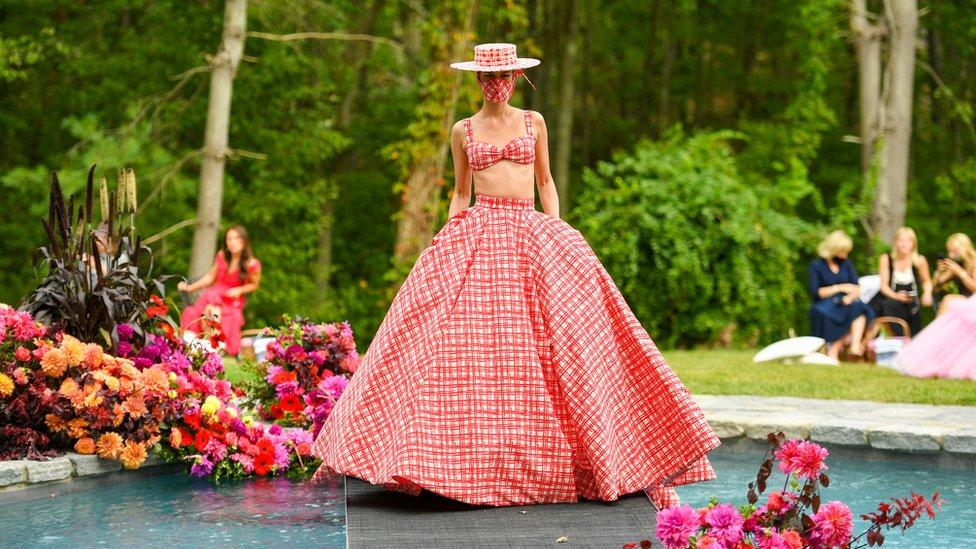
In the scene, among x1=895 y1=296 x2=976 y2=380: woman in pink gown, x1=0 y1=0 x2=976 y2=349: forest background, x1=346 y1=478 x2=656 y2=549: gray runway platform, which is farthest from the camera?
x1=0 y1=0 x2=976 y2=349: forest background

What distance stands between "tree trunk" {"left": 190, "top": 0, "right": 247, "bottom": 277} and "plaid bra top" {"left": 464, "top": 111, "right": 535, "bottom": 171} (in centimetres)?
959

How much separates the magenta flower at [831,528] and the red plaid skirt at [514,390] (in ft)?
4.87

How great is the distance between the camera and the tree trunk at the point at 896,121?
53.5ft

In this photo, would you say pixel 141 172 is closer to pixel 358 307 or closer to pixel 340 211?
pixel 358 307

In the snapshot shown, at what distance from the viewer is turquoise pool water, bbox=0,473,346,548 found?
15.5 ft

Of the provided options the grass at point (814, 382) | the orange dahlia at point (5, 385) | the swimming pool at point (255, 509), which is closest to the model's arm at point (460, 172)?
the swimming pool at point (255, 509)

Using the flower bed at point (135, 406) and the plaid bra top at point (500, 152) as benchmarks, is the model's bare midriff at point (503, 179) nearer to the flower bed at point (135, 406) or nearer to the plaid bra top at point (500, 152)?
the plaid bra top at point (500, 152)

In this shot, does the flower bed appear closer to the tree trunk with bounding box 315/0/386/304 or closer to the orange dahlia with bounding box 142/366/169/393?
the orange dahlia with bounding box 142/366/169/393

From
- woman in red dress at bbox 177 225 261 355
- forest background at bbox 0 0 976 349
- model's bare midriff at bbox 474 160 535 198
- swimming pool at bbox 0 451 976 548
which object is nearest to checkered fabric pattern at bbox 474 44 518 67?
model's bare midriff at bbox 474 160 535 198

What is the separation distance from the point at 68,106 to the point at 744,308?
1096cm

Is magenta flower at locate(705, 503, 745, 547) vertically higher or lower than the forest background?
lower

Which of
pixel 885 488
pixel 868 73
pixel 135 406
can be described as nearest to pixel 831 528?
pixel 885 488

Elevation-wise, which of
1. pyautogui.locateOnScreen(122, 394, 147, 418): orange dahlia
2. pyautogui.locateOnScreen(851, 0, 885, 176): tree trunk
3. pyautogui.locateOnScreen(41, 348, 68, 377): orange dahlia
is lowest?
pyautogui.locateOnScreen(122, 394, 147, 418): orange dahlia

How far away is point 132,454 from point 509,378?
2087 mm
